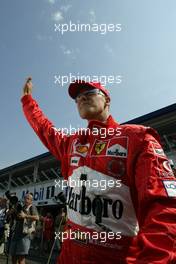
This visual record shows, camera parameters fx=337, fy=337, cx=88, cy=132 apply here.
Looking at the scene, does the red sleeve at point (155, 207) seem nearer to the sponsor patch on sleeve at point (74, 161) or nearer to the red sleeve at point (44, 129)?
the sponsor patch on sleeve at point (74, 161)

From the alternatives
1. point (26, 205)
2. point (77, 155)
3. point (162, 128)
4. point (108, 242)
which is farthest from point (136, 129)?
point (162, 128)

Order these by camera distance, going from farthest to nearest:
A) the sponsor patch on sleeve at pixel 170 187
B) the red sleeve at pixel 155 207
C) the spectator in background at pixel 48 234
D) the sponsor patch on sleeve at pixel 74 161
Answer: the spectator in background at pixel 48 234
the sponsor patch on sleeve at pixel 74 161
the sponsor patch on sleeve at pixel 170 187
the red sleeve at pixel 155 207

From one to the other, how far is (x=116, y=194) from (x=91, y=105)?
71 centimetres

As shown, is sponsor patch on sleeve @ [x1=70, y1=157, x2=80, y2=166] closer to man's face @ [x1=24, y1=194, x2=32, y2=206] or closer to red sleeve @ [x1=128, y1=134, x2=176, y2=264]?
red sleeve @ [x1=128, y1=134, x2=176, y2=264]

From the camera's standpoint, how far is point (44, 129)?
2705 millimetres

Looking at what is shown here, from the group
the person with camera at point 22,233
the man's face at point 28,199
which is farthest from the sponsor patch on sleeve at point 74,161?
the man's face at point 28,199

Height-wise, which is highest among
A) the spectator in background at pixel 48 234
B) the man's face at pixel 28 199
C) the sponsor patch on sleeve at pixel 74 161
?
the man's face at pixel 28 199

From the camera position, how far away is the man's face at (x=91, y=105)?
91.7 inches

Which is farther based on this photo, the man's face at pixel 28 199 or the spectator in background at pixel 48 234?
the spectator in background at pixel 48 234

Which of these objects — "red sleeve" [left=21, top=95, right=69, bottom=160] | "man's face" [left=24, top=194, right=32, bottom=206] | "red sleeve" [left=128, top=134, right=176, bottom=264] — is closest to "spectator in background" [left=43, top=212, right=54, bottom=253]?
"man's face" [left=24, top=194, right=32, bottom=206]

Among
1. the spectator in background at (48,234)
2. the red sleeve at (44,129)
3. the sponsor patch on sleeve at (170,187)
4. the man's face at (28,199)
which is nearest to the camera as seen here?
the sponsor patch on sleeve at (170,187)

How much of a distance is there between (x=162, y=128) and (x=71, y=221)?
521 inches

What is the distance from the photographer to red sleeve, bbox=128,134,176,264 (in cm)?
134

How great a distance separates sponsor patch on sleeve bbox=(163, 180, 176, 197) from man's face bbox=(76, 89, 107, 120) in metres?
0.90
